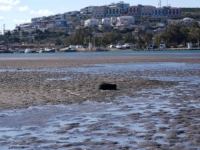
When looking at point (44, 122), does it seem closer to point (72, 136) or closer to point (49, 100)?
point (72, 136)

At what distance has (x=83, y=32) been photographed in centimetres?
19862

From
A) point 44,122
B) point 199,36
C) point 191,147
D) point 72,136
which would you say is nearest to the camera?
point 191,147

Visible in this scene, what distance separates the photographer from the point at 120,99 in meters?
21.1

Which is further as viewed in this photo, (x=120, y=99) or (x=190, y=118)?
(x=120, y=99)

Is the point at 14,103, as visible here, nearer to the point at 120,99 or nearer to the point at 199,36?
the point at 120,99

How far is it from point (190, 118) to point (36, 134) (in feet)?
15.1

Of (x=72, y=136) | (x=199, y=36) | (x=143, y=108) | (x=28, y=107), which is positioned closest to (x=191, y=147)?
(x=72, y=136)

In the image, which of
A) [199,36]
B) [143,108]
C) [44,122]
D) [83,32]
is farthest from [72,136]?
[83,32]

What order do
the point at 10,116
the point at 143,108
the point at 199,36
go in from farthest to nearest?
the point at 199,36 < the point at 143,108 < the point at 10,116

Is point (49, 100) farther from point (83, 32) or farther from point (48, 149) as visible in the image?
Answer: point (83, 32)

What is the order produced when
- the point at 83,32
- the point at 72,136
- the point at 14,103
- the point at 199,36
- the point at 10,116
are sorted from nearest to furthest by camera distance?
the point at 72,136
the point at 10,116
the point at 14,103
the point at 199,36
the point at 83,32

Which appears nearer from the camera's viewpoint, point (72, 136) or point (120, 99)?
point (72, 136)

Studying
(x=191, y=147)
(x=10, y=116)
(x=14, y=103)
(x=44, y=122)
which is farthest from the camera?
(x=14, y=103)

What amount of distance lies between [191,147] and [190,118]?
3959mm
